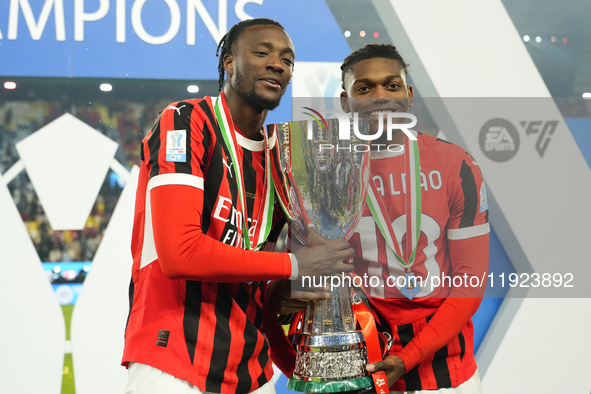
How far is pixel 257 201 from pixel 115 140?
4.59 ft

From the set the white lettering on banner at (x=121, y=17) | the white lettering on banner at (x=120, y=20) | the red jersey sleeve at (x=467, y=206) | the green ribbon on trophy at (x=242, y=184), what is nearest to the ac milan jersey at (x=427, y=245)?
the red jersey sleeve at (x=467, y=206)

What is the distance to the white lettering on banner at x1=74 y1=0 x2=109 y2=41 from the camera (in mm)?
2367

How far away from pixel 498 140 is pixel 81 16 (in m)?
2.05

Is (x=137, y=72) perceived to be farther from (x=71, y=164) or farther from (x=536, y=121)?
(x=536, y=121)

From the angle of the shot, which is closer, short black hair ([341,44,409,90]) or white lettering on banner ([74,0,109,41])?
short black hair ([341,44,409,90])

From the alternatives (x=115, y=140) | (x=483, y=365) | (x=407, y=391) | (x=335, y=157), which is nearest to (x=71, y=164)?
(x=115, y=140)

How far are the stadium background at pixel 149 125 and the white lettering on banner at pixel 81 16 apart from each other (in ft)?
0.03

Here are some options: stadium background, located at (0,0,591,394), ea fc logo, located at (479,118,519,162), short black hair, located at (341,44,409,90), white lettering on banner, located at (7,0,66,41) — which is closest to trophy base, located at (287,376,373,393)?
short black hair, located at (341,44,409,90)

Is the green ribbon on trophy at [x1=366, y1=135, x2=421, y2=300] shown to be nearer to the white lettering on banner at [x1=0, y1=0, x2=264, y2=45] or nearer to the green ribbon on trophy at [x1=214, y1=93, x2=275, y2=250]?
the green ribbon on trophy at [x1=214, y1=93, x2=275, y2=250]

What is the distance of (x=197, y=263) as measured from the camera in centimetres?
109

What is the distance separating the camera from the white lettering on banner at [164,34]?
239 centimetres

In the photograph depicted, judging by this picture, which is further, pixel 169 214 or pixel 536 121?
pixel 536 121

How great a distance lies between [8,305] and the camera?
2338 millimetres

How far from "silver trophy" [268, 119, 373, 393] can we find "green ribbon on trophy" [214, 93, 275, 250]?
0.12 ft
